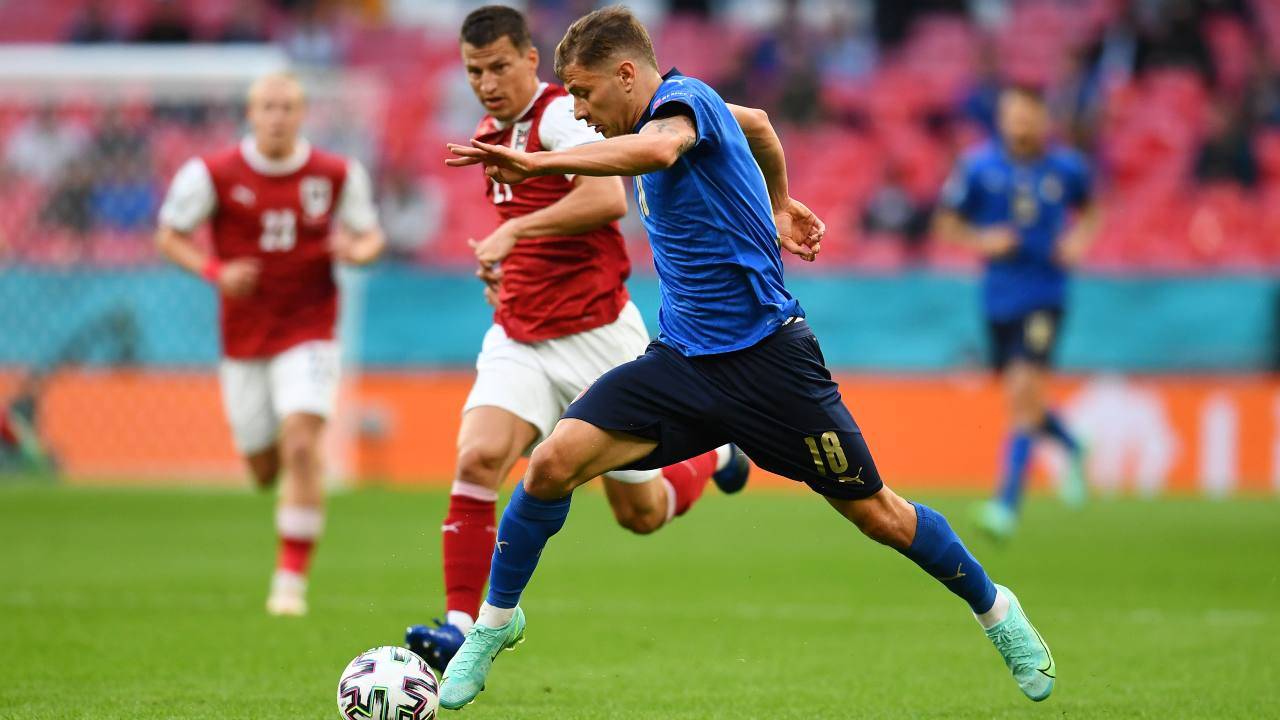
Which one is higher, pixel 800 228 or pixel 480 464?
pixel 800 228

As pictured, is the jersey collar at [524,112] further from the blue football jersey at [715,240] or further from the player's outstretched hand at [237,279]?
the player's outstretched hand at [237,279]

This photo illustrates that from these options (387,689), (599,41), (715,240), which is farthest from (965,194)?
(387,689)

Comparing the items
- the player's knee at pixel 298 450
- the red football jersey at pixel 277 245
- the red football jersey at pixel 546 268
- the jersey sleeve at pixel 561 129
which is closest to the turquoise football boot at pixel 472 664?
the red football jersey at pixel 546 268

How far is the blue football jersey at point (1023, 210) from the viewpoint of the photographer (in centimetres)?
1179

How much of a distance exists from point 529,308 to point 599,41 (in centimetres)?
167

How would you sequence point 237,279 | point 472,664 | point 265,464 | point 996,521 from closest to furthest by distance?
point 472,664 → point 237,279 → point 265,464 → point 996,521

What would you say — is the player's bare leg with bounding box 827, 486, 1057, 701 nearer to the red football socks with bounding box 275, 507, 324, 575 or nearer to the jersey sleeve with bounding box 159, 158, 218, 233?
the red football socks with bounding box 275, 507, 324, 575

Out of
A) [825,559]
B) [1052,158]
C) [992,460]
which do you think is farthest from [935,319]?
[825,559]

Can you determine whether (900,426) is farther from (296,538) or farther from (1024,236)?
(296,538)

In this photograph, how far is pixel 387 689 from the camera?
16.2 ft

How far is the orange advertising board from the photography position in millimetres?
15719

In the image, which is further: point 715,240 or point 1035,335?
point 1035,335

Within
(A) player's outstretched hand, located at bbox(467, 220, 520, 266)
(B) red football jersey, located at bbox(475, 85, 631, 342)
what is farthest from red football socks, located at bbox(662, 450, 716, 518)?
(A) player's outstretched hand, located at bbox(467, 220, 520, 266)

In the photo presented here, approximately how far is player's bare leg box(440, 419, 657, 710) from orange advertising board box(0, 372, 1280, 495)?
10.5 m
